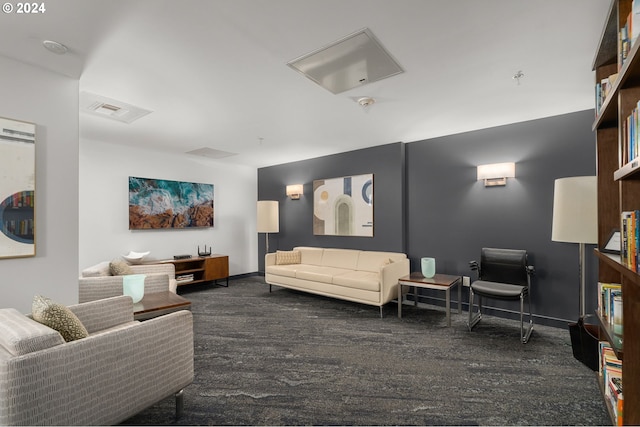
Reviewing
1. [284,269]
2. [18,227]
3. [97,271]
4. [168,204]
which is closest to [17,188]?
[18,227]

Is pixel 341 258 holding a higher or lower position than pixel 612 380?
higher

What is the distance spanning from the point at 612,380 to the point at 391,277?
228cm

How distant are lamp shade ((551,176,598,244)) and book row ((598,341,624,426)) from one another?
102cm

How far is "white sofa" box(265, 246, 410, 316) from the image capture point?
3.83 meters

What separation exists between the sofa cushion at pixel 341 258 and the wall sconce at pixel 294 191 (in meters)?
1.31

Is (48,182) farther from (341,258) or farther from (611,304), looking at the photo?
(611,304)

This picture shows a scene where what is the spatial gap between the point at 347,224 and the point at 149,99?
3.36 meters

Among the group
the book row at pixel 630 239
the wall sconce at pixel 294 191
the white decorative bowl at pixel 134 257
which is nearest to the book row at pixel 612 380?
the book row at pixel 630 239

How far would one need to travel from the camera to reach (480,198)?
3.89 m

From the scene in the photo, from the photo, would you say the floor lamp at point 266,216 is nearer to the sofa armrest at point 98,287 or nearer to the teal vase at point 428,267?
the sofa armrest at point 98,287

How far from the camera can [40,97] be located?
2246 mm

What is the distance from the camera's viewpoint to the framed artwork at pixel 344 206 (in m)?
4.85

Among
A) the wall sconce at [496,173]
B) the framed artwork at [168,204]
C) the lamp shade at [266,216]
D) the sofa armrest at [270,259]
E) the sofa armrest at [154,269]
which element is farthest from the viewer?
the lamp shade at [266,216]

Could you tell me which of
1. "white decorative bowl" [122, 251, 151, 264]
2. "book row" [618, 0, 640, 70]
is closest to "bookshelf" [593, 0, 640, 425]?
"book row" [618, 0, 640, 70]
